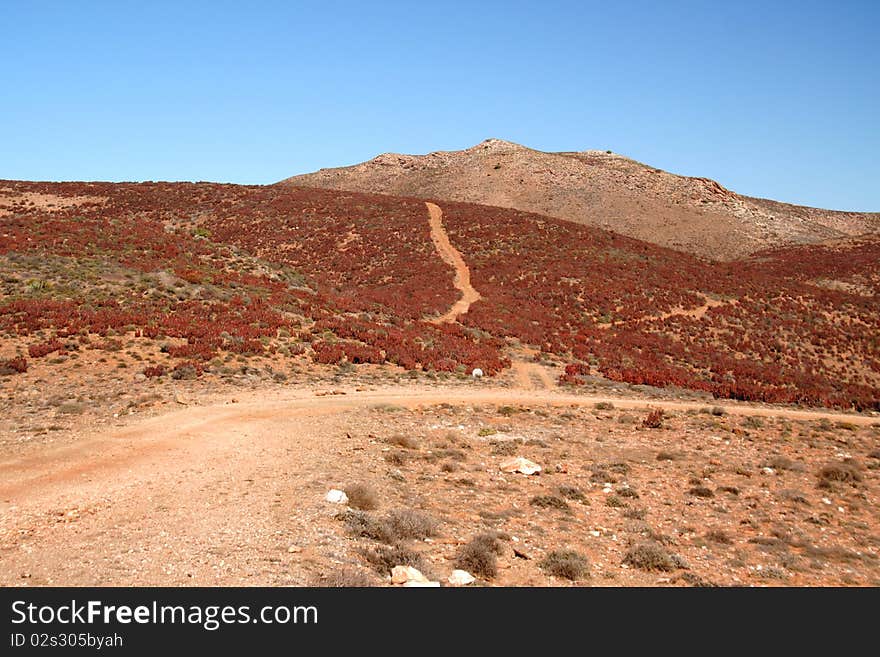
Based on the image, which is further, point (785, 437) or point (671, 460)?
point (785, 437)

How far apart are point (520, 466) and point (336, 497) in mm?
5408

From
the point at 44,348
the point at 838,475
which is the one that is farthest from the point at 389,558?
the point at 44,348

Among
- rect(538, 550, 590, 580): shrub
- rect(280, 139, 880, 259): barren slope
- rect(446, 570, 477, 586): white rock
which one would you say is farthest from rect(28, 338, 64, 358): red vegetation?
rect(280, 139, 880, 259): barren slope

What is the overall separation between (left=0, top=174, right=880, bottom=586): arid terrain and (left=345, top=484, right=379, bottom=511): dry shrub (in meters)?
0.05

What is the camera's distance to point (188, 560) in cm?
826

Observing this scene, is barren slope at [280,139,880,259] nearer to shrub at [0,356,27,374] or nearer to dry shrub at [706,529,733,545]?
dry shrub at [706,529,733,545]

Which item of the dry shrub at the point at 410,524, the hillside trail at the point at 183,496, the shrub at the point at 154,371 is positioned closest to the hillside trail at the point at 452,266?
the shrub at the point at 154,371

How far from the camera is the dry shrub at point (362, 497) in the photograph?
11.5 metres

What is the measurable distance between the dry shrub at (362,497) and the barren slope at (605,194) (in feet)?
256

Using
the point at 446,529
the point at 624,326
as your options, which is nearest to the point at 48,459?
the point at 446,529

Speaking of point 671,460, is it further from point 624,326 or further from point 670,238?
A: point 670,238

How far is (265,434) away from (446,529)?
23.3ft

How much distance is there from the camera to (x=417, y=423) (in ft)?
60.5

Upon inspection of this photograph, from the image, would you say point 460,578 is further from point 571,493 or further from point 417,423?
point 417,423
